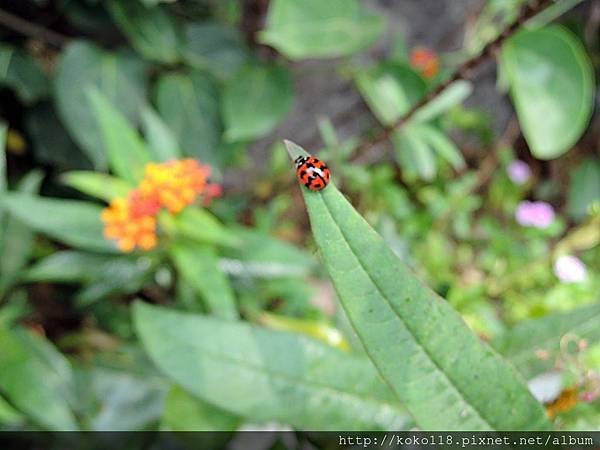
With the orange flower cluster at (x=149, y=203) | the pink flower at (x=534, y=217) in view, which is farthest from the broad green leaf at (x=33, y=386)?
the pink flower at (x=534, y=217)

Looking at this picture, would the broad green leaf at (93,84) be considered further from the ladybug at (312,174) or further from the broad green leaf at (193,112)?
the ladybug at (312,174)

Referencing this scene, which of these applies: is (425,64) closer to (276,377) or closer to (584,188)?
(584,188)

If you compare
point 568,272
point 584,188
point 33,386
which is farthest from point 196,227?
point 584,188

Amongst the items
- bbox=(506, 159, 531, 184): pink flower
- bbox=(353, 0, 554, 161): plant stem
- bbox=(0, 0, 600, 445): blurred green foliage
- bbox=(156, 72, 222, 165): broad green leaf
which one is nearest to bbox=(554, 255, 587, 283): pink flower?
bbox=(0, 0, 600, 445): blurred green foliage

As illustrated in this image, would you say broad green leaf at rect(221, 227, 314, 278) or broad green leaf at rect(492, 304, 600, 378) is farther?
broad green leaf at rect(221, 227, 314, 278)

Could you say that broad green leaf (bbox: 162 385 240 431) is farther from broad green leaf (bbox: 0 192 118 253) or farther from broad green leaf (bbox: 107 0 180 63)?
broad green leaf (bbox: 107 0 180 63)
